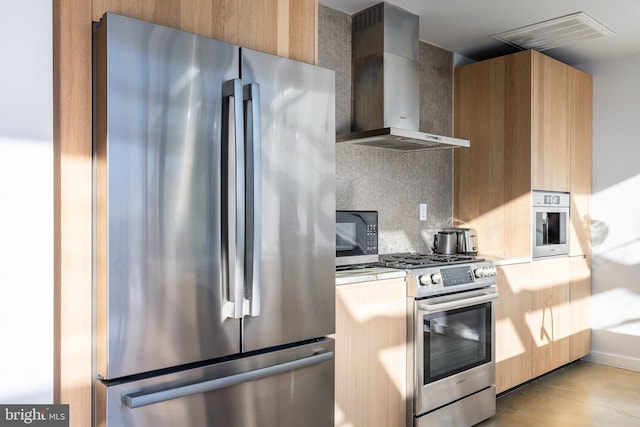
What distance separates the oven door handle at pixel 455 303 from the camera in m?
2.62

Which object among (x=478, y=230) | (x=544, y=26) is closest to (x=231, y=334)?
(x=478, y=230)

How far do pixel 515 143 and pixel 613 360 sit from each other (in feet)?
6.73

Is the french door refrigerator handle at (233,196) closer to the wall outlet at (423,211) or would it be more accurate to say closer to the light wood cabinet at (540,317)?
the light wood cabinet at (540,317)

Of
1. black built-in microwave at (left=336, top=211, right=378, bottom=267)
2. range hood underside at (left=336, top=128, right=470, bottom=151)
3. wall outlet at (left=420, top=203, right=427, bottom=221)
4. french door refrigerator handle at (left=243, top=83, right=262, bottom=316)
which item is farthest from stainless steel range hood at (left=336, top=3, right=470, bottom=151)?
french door refrigerator handle at (left=243, top=83, right=262, bottom=316)

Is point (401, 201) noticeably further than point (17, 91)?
Yes

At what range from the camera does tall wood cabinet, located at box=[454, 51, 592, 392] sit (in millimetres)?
3496

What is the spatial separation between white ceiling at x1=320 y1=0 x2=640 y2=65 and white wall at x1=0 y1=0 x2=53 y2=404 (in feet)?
6.53

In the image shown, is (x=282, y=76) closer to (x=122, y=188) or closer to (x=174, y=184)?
(x=174, y=184)

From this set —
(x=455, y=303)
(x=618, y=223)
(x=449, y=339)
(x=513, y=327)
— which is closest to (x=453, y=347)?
(x=449, y=339)

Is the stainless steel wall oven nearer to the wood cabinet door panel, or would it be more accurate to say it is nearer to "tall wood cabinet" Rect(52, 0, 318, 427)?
the wood cabinet door panel

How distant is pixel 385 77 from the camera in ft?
10.2

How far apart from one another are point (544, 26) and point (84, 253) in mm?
3158

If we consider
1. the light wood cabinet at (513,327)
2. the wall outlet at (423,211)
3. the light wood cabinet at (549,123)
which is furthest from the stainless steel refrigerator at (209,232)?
the light wood cabinet at (549,123)

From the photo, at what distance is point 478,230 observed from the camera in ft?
12.6
